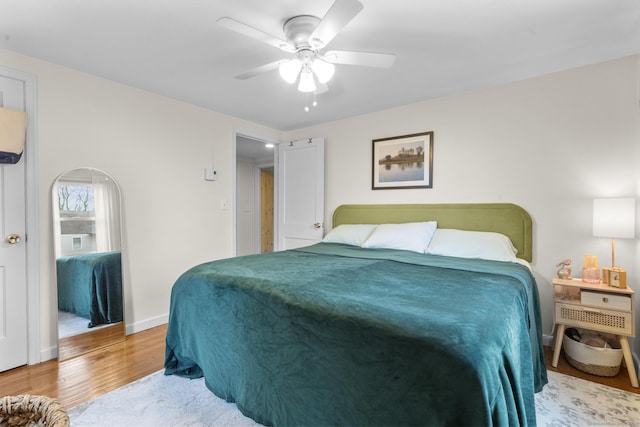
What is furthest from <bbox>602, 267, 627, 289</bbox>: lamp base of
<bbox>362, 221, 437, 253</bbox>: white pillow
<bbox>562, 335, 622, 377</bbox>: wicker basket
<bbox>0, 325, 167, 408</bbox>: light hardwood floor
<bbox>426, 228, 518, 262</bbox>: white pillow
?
<bbox>0, 325, 167, 408</bbox>: light hardwood floor

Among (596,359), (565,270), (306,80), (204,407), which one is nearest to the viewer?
(204,407)

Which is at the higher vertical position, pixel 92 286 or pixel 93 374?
pixel 92 286

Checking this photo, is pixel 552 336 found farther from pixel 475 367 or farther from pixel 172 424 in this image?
pixel 172 424

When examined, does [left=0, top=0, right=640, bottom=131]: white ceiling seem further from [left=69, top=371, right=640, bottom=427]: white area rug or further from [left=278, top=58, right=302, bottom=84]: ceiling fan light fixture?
[left=69, top=371, right=640, bottom=427]: white area rug

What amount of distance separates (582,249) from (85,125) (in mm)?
4239

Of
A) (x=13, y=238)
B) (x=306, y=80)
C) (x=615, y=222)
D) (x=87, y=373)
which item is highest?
(x=306, y=80)

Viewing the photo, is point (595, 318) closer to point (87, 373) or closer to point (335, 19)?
point (335, 19)

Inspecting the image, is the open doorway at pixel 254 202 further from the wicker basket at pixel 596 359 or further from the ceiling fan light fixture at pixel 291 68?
the wicker basket at pixel 596 359

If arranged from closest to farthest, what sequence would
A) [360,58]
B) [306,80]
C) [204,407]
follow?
1. [204,407]
2. [360,58]
3. [306,80]

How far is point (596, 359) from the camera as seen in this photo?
205 centimetres

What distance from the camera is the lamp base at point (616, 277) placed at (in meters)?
1.99

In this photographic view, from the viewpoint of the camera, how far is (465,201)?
2.94 metres

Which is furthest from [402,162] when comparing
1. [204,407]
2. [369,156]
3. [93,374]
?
[93,374]

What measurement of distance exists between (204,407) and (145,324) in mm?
1607
